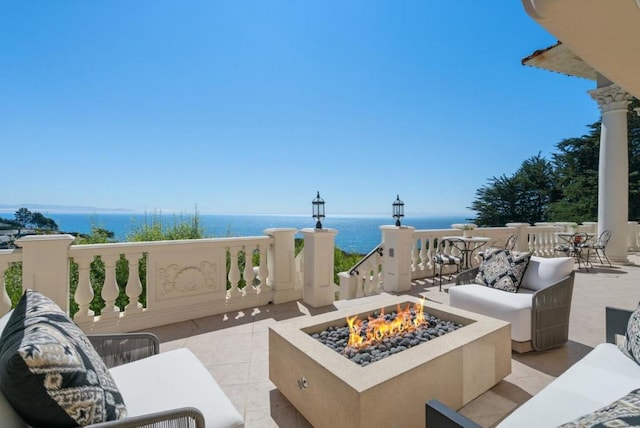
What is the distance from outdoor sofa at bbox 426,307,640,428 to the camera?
65 centimetres

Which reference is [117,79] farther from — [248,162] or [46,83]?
[248,162]

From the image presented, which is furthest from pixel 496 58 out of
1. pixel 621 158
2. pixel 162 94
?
pixel 162 94

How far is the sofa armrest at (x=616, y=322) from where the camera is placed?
75.5 inches

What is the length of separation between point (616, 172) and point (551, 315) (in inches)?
303

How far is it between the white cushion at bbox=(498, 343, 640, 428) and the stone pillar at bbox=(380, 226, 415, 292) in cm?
328

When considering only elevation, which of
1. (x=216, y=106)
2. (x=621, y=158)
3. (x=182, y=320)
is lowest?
(x=182, y=320)

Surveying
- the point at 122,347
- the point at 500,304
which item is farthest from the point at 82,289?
the point at 500,304

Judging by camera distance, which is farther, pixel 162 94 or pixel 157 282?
pixel 162 94

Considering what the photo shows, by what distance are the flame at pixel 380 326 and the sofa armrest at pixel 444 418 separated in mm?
905

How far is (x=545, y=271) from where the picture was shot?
2984 millimetres

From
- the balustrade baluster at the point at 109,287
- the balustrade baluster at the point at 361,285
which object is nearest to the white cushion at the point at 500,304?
the balustrade baluster at the point at 361,285

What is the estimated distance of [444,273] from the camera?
5.97 m

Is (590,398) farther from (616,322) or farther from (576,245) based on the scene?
(576,245)

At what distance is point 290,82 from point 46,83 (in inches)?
200
